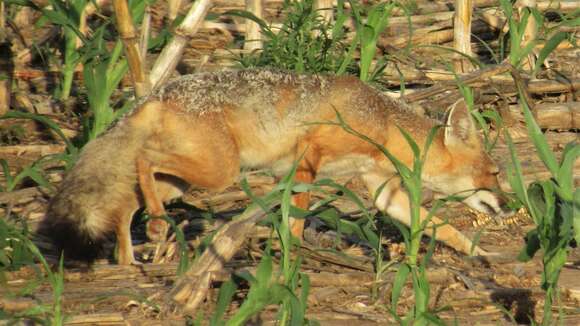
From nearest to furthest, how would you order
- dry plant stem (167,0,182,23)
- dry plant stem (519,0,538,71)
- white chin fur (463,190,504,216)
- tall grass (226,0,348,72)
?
white chin fur (463,190,504,216)
tall grass (226,0,348,72)
dry plant stem (519,0,538,71)
dry plant stem (167,0,182,23)

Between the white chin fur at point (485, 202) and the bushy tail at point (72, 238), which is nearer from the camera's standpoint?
the bushy tail at point (72, 238)

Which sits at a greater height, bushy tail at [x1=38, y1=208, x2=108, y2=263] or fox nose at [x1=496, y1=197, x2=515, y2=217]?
bushy tail at [x1=38, y1=208, x2=108, y2=263]

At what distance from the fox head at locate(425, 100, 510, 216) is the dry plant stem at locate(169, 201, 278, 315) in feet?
9.53

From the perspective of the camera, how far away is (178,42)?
827cm

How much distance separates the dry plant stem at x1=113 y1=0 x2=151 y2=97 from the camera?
312 inches

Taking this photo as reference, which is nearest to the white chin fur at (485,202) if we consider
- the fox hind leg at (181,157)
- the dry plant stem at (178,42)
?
the fox hind leg at (181,157)

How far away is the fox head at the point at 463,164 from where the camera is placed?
863 cm

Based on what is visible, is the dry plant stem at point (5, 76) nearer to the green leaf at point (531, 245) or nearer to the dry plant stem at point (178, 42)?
the dry plant stem at point (178, 42)

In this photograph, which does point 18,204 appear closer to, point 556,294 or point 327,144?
point 327,144

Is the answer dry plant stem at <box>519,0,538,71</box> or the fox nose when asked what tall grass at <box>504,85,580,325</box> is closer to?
the fox nose

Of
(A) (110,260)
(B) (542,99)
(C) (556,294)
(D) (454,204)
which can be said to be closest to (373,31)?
(D) (454,204)

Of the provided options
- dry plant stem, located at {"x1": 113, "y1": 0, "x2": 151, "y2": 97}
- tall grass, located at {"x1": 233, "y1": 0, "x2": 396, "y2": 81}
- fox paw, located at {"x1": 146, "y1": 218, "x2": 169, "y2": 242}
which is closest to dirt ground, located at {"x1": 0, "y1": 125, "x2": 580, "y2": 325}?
fox paw, located at {"x1": 146, "y1": 218, "x2": 169, "y2": 242}

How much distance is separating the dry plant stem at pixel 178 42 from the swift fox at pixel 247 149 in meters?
0.49

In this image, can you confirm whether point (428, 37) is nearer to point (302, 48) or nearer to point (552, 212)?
point (302, 48)
